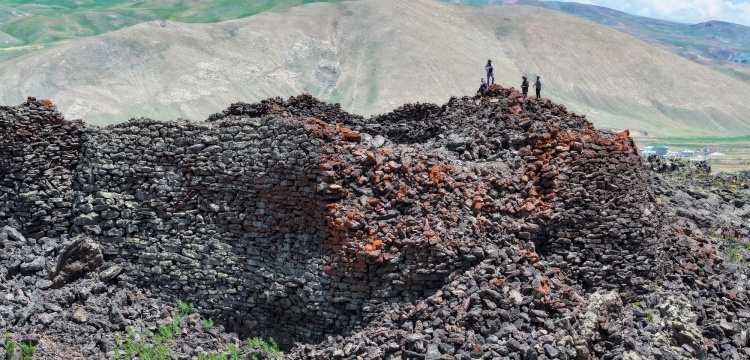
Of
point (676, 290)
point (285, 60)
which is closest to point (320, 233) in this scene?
point (676, 290)

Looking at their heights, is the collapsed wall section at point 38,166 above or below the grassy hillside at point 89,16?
above

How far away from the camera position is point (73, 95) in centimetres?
7488

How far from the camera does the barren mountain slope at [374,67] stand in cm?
8088

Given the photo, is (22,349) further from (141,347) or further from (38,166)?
(38,166)

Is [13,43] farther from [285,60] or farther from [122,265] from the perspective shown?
[122,265]

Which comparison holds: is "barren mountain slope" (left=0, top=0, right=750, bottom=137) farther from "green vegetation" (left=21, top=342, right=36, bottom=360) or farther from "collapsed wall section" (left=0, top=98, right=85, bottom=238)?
"green vegetation" (left=21, top=342, right=36, bottom=360)

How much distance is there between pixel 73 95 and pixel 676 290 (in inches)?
2842

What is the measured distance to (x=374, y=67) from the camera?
98.3 meters

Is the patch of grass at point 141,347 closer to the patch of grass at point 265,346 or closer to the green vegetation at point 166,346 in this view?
the green vegetation at point 166,346

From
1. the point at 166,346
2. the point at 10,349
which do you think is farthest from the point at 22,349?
the point at 166,346

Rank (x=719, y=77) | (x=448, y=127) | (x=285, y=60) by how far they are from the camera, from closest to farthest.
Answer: (x=448, y=127) → (x=285, y=60) → (x=719, y=77)

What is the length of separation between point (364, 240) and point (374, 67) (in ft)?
288

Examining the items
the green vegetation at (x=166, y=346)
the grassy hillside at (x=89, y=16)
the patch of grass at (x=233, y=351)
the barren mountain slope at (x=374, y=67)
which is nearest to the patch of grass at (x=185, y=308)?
the green vegetation at (x=166, y=346)

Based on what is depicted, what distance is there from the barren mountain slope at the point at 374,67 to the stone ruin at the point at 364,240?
6029 centimetres
